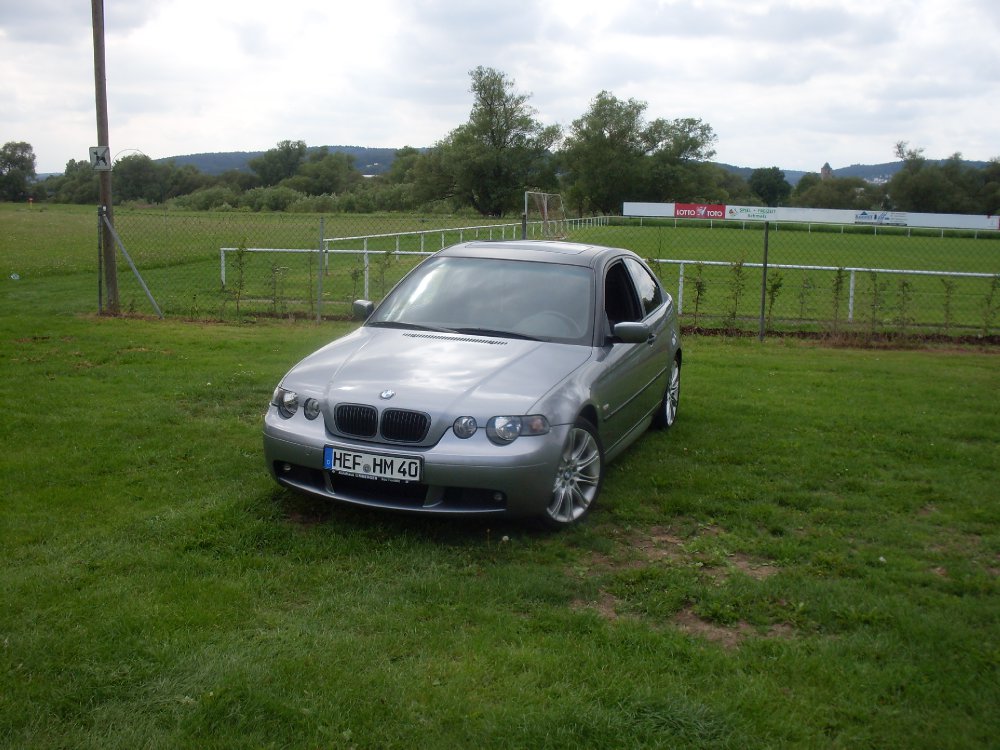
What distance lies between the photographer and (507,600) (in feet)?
13.9

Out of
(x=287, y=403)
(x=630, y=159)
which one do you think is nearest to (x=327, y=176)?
(x=630, y=159)

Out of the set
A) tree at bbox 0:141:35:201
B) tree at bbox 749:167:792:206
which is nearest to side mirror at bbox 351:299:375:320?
tree at bbox 0:141:35:201

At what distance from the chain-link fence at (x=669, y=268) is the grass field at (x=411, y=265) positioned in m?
0.06

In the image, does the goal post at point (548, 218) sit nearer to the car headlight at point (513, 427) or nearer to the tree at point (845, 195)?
the car headlight at point (513, 427)

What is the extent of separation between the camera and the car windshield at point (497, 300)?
6078mm

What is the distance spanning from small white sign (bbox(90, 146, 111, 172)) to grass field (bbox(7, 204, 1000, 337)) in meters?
2.18

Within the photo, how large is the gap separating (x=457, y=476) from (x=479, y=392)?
0.52 m

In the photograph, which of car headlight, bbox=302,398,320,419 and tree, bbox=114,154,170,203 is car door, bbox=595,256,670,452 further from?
tree, bbox=114,154,170,203

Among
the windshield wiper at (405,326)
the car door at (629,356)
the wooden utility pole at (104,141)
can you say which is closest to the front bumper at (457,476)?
the car door at (629,356)

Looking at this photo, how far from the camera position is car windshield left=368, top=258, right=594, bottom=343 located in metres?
6.08

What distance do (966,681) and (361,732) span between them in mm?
2232

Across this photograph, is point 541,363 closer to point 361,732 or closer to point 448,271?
point 448,271

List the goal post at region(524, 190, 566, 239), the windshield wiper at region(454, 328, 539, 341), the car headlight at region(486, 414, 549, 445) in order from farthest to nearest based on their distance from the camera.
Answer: the goal post at region(524, 190, 566, 239)
the windshield wiper at region(454, 328, 539, 341)
the car headlight at region(486, 414, 549, 445)

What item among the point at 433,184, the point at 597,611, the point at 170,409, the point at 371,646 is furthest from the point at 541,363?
the point at 433,184
